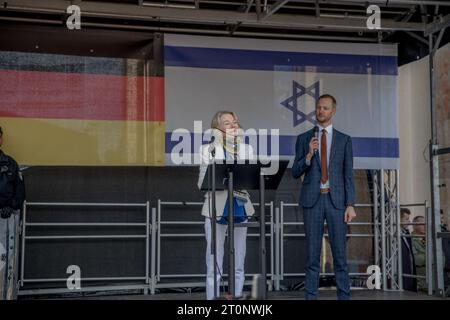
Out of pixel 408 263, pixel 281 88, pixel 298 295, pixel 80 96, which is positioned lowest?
pixel 298 295

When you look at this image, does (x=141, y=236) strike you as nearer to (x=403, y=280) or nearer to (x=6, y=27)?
(x=6, y=27)

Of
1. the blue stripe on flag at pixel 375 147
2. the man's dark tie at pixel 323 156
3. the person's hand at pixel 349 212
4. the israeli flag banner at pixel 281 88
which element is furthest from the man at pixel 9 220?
the blue stripe on flag at pixel 375 147

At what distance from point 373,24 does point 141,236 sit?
2.98 meters

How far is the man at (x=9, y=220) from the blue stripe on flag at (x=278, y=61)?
1.72 m

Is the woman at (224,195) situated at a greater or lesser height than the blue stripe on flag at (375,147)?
lesser

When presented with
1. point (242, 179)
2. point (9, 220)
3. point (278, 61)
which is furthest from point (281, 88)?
point (9, 220)

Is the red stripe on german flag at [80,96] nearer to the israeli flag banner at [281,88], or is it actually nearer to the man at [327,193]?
the israeli flag banner at [281,88]

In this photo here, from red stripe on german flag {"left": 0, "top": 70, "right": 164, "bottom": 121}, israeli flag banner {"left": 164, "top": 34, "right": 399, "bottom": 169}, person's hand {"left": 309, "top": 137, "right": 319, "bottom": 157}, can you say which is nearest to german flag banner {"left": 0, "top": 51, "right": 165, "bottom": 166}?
red stripe on german flag {"left": 0, "top": 70, "right": 164, "bottom": 121}

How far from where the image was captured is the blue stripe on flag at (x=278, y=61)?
6527mm

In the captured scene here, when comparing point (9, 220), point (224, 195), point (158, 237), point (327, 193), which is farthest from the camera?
point (158, 237)

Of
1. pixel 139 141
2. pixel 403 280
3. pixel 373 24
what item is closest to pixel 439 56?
pixel 373 24

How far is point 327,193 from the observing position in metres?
4.73

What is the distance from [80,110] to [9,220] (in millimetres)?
1159

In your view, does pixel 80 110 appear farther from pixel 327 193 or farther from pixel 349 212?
pixel 349 212
